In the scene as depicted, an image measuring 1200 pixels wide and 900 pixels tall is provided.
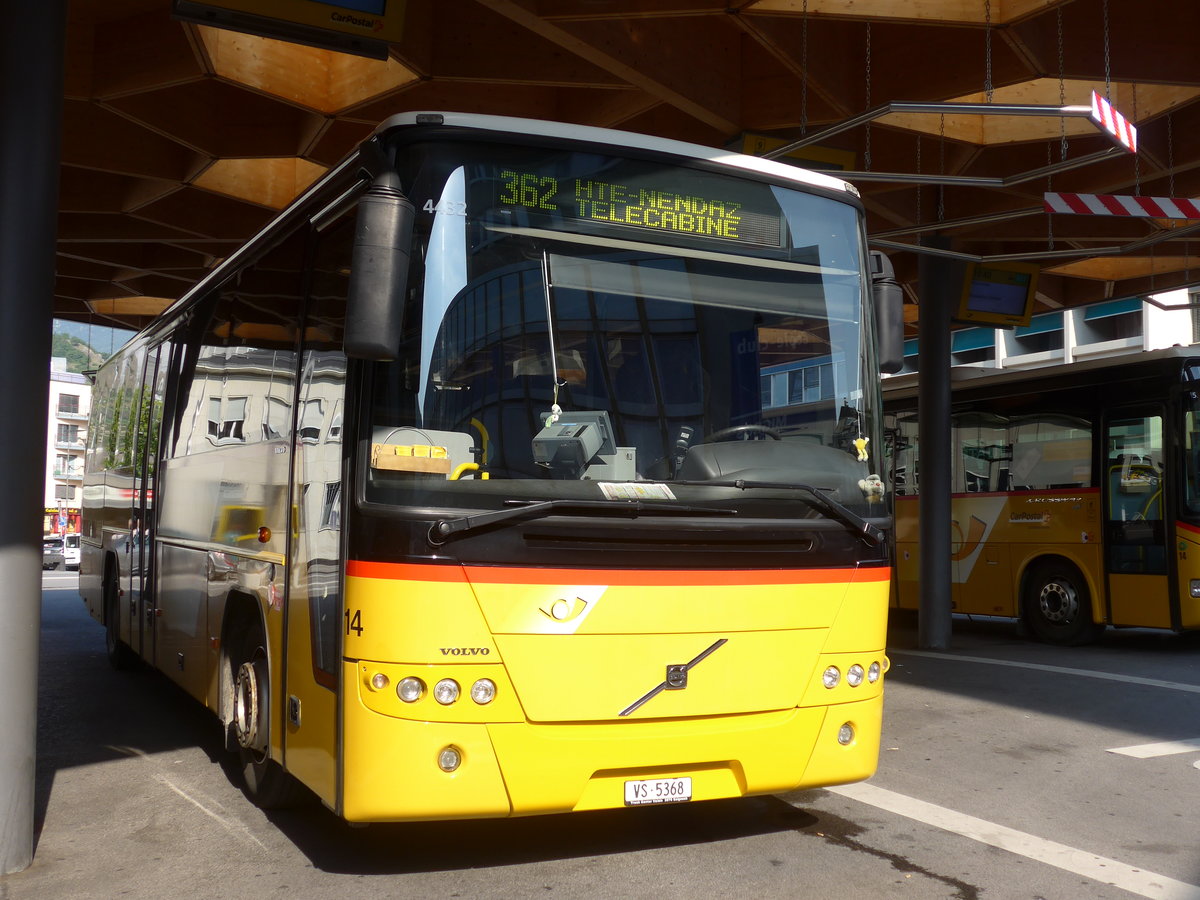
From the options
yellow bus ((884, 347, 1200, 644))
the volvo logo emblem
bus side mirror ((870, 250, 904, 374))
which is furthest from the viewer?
yellow bus ((884, 347, 1200, 644))

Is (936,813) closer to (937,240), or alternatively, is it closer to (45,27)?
(45,27)

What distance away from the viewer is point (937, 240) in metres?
14.7

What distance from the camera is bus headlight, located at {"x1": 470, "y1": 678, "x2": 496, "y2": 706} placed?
16.0 ft

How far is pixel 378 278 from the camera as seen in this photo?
4.72 metres

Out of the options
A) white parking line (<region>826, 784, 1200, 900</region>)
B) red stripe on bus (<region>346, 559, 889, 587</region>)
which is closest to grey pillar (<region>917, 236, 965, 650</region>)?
white parking line (<region>826, 784, 1200, 900</region>)

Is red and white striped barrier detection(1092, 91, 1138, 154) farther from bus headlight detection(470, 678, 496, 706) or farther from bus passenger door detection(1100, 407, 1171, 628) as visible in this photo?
bus passenger door detection(1100, 407, 1171, 628)

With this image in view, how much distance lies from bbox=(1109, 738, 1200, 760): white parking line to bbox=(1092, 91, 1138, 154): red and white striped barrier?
4116 millimetres

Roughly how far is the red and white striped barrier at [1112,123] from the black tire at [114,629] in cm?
941

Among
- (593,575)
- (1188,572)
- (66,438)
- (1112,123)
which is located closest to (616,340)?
(593,575)

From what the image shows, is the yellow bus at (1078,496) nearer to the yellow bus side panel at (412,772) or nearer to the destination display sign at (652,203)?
the destination display sign at (652,203)

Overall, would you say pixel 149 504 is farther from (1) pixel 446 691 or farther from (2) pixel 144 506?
(1) pixel 446 691

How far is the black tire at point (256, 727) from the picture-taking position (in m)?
6.26

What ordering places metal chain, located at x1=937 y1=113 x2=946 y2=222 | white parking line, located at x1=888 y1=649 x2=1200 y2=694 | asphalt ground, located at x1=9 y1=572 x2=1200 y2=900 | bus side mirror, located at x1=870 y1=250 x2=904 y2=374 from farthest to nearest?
metal chain, located at x1=937 y1=113 x2=946 y2=222 < white parking line, located at x1=888 y1=649 x2=1200 y2=694 < bus side mirror, located at x1=870 y1=250 x2=904 y2=374 < asphalt ground, located at x1=9 y1=572 x2=1200 y2=900

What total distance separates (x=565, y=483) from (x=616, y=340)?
27.0 inches
